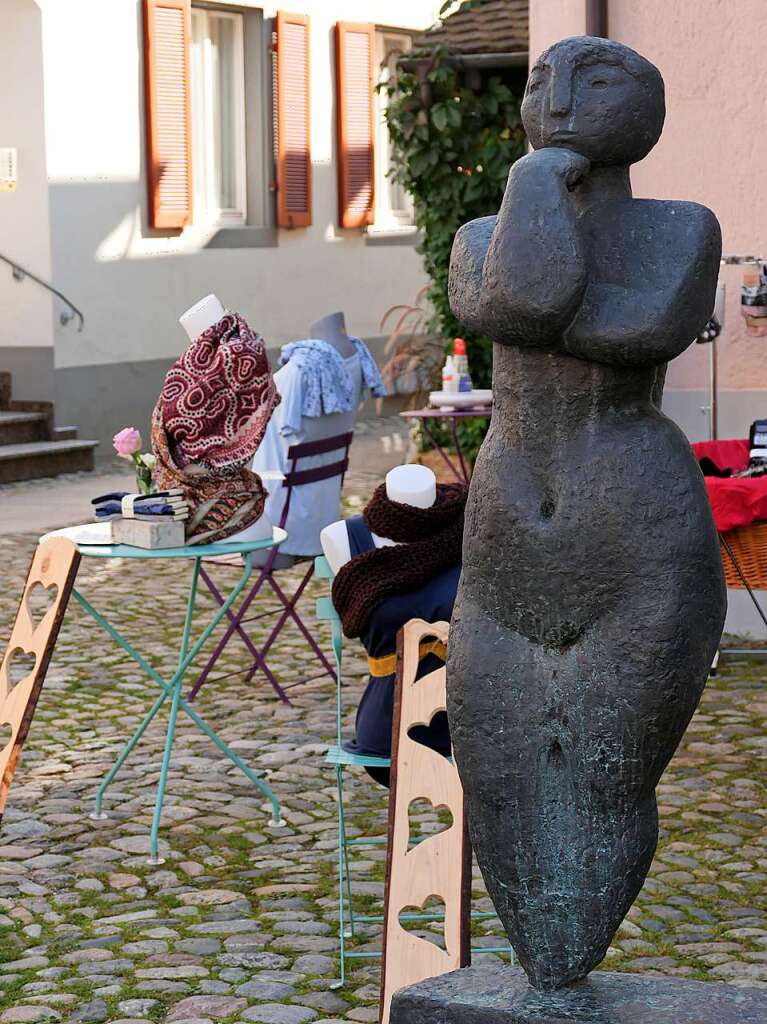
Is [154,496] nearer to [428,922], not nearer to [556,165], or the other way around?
[428,922]

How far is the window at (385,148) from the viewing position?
1750 centimetres

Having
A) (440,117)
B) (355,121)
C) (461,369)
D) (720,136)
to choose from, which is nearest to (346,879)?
(720,136)

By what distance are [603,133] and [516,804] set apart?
1.05 meters

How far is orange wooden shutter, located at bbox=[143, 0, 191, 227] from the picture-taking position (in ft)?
46.5

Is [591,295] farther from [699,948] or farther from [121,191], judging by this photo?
[121,191]

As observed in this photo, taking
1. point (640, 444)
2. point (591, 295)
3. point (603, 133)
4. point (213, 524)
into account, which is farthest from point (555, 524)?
point (213, 524)

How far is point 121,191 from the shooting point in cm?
1412

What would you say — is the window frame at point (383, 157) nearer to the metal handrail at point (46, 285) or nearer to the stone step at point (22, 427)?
the metal handrail at point (46, 285)

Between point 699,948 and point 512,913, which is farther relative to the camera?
point 699,948

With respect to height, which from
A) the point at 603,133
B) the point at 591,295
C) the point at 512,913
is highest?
the point at 603,133

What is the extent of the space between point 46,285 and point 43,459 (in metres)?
1.39

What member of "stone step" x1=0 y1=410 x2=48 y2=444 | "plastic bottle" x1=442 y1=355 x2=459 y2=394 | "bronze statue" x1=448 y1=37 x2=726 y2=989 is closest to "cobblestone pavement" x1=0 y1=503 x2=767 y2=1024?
"bronze statue" x1=448 y1=37 x2=726 y2=989

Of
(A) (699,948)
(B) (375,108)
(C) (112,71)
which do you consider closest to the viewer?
(A) (699,948)

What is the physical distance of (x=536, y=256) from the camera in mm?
2514
